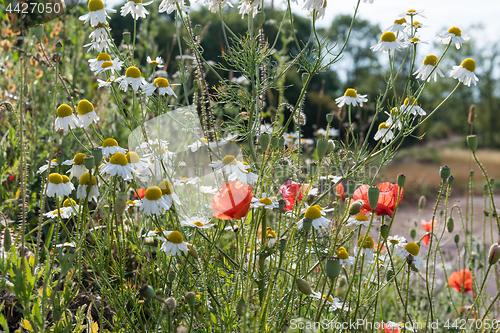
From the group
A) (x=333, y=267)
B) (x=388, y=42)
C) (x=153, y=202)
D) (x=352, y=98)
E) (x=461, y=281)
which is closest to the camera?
(x=333, y=267)

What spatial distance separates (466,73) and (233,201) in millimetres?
937

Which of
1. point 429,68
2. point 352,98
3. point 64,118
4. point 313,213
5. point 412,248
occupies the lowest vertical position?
point 412,248

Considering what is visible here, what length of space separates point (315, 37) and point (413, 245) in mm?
715

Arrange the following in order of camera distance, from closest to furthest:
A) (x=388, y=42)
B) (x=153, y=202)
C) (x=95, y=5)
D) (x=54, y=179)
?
1. (x=153, y=202)
2. (x=54, y=179)
3. (x=95, y=5)
4. (x=388, y=42)

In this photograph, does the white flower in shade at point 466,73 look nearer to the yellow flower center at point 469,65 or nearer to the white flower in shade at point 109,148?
the yellow flower center at point 469,65

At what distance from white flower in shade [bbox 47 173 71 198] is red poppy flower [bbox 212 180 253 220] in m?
0.41

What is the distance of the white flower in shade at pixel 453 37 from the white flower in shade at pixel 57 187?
1285mm

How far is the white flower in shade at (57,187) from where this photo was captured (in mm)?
1075

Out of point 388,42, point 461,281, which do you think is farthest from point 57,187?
point 461,281

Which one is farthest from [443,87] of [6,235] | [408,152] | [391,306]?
[6,235]

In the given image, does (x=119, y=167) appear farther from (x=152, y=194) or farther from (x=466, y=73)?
(x=466, y=73)

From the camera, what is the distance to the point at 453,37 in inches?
53.7

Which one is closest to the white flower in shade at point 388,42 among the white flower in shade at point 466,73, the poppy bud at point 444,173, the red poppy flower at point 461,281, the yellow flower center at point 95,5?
the white flower in shade at point 466,73

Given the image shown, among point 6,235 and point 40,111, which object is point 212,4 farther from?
point 40,111
